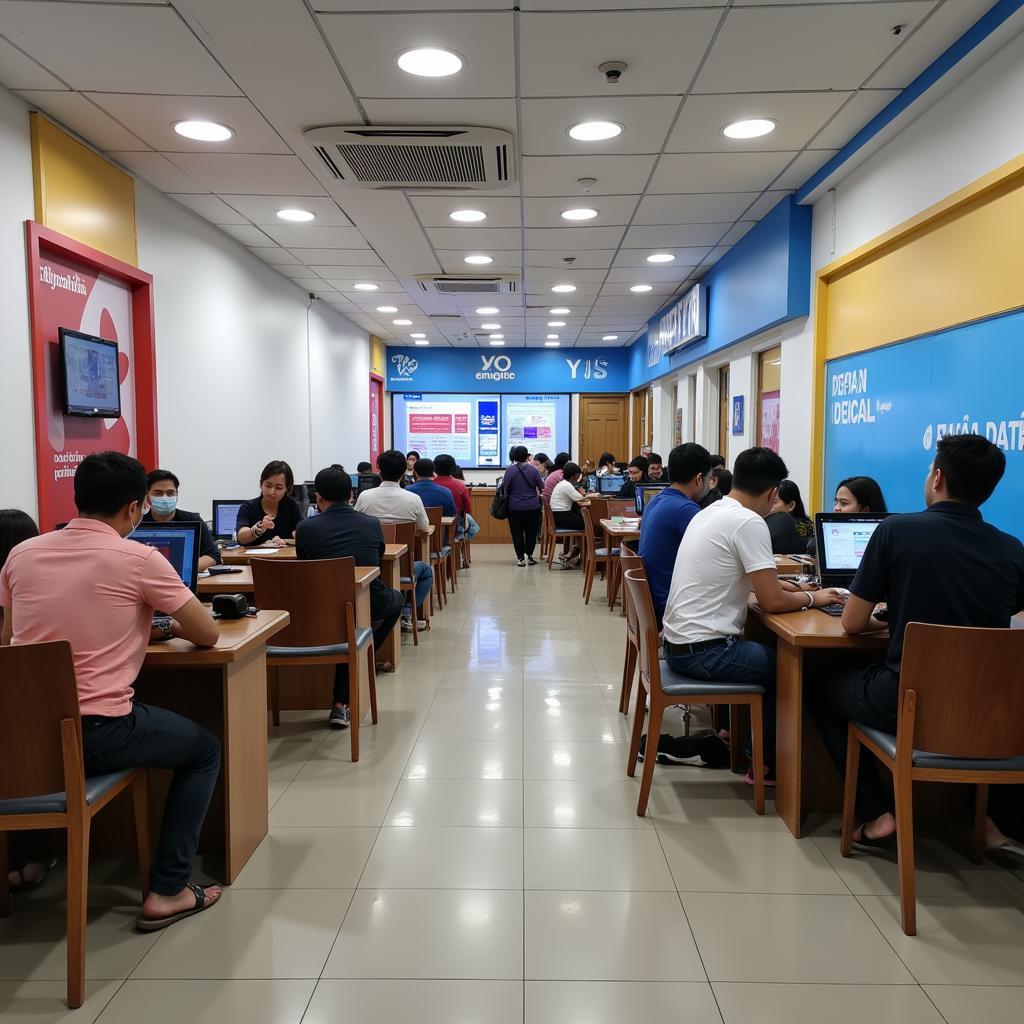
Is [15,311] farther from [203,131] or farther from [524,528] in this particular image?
[524,528]

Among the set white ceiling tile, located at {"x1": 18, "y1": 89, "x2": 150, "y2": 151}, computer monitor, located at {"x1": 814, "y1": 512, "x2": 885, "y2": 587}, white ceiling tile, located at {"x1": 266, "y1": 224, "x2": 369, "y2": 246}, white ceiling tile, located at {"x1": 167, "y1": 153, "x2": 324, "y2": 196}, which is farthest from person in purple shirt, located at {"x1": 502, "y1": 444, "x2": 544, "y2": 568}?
computer monitor, located at {"x1": 814, "y1": 512, "x2": 885, "y2": 587}

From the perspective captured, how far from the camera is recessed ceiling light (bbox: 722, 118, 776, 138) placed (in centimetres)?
404

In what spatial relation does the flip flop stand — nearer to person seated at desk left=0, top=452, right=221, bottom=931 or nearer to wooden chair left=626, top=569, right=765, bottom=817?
person seated at desk left=0, top=452, right=221, bottom=931

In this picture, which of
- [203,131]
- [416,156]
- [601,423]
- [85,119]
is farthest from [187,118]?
[601,423]

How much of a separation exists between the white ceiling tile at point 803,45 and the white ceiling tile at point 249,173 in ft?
8.06

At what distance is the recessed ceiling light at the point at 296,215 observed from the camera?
5594 mm

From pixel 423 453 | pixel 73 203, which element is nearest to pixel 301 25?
pixel 73 203

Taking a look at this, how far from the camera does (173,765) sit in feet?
7.20

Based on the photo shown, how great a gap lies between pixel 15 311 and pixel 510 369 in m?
10.1

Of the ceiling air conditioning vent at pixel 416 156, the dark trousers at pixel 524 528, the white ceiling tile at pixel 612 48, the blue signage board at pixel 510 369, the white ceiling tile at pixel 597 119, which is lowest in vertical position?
the dark trousers at pixel 524 528

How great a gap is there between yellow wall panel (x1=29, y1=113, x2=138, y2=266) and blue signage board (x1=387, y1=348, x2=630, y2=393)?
867 centimetres

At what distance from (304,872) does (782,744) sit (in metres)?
1.72

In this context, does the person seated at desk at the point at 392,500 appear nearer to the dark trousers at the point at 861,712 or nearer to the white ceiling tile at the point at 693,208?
the white ceiling tile at the point at 693,208

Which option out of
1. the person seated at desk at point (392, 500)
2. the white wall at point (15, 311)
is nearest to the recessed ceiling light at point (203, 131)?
the white wall at point (15, 311)
